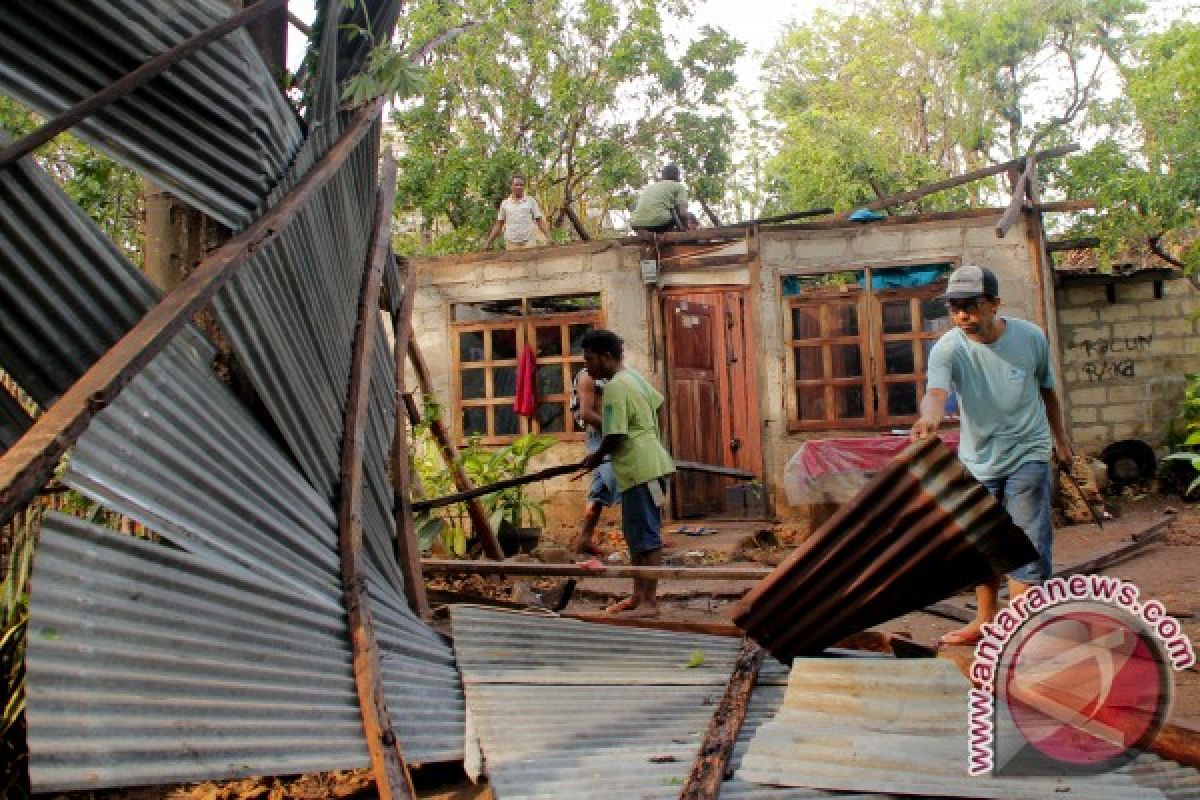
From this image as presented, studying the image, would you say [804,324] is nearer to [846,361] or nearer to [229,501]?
[846,361]

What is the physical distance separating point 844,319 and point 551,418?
328cm

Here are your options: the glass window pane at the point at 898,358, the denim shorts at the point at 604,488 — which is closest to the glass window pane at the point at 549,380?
the glass window pane at the point at 898,358

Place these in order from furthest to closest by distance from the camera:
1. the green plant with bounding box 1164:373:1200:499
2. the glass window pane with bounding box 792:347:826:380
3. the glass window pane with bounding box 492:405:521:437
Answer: the glass window pane with bounding box 492:405:521:437
the green plant with bounding box 1164:373:1200:499
the glass window pane with bounding box 792:347:826:380

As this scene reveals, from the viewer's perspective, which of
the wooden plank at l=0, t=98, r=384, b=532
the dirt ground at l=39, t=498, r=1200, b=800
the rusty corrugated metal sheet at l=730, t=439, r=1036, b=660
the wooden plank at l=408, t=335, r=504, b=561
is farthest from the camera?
the wooden plank at l=408, t=335, r=504, b=561

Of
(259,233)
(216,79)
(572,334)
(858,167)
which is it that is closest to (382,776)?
(259,233)

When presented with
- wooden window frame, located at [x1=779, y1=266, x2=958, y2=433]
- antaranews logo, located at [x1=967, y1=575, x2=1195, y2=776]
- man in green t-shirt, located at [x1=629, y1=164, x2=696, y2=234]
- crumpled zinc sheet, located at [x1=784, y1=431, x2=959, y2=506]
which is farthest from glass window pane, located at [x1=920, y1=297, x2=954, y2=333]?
antaranews logo, located at [x1=967, y1=575, x2=1195, y2=776]

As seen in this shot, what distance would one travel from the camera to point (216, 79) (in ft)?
9.82

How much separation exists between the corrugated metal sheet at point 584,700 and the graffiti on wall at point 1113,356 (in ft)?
32.6

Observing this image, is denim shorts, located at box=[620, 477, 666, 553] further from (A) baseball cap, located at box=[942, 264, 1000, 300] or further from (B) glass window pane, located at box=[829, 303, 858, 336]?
(B) glass window pane, located at box=[829, 303, 858, 336]

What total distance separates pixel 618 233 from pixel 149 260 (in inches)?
684

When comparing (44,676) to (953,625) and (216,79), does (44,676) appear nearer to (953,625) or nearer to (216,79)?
(216,79)

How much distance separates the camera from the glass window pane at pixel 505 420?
1119 cm

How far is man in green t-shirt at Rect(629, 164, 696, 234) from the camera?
10.8m

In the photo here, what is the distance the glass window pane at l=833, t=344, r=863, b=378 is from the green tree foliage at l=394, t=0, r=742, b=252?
6229mm
